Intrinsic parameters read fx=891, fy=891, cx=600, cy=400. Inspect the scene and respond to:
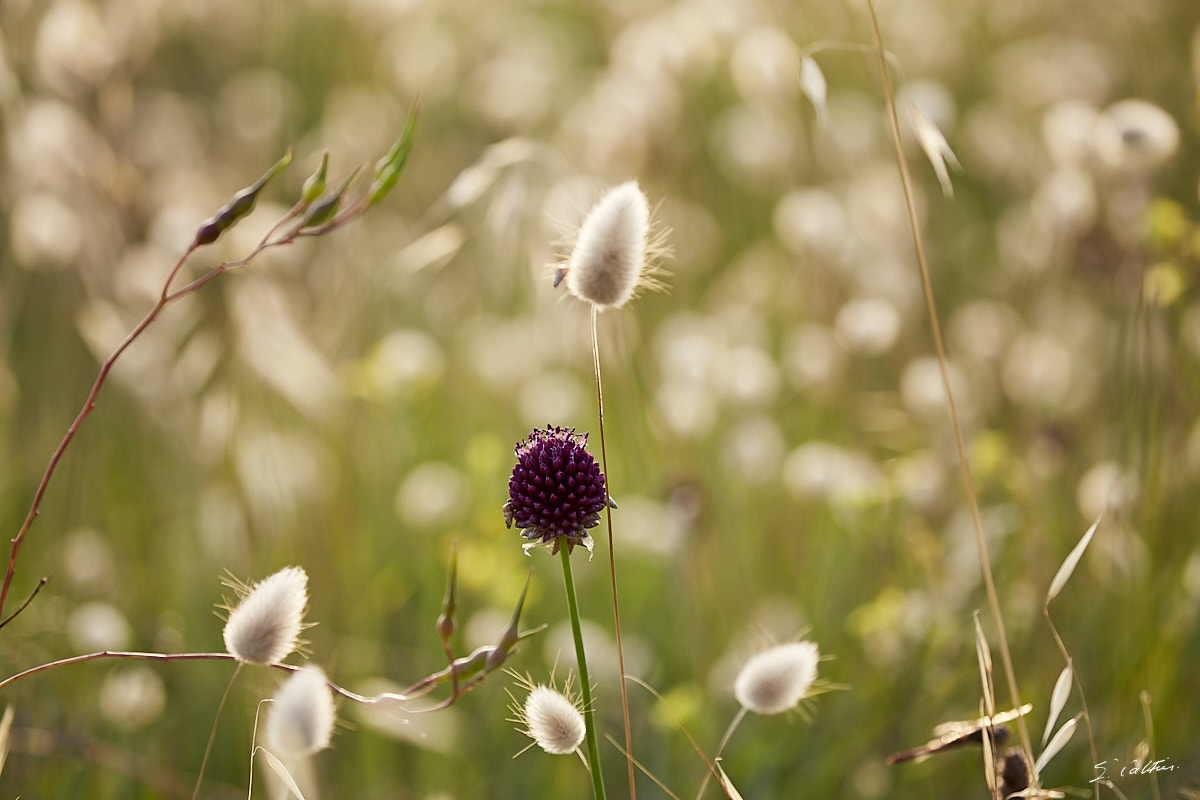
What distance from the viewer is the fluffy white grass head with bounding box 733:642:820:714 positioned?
74cm

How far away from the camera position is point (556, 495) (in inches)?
27.7

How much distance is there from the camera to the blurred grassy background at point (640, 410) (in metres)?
1.36

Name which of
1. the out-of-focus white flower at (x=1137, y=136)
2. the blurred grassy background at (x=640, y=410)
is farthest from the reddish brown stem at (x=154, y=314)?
the out-of-focus white flower at (x=1137, y=136)

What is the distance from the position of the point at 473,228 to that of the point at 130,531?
41.4 inches

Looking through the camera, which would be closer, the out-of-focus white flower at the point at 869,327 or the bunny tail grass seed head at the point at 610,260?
the bunny tail grass seed head at the point at 610,260

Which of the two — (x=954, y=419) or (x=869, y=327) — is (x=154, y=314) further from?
(x=869, y=327)

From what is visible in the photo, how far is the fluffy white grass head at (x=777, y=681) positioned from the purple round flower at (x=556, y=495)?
0.62 feet

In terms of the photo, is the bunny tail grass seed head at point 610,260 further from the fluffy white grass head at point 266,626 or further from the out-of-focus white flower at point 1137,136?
the out-of-focus white flower at point 1137,136

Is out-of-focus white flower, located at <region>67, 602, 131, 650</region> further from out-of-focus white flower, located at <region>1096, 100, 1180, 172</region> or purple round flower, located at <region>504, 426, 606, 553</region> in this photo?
out-of-focus white flower, located at <region>1096, 100, 1180, 172</region>

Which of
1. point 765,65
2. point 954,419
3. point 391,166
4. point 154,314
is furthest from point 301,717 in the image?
point 765,65

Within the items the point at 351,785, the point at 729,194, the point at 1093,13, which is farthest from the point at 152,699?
the point at 1093,13

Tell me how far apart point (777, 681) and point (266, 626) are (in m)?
0.41

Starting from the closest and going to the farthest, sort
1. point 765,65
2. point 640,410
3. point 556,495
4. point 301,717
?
1. point 301,717
2. point 556,495
3. point 640,410
4. point 765,65

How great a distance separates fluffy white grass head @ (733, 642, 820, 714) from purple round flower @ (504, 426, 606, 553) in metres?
0.19
